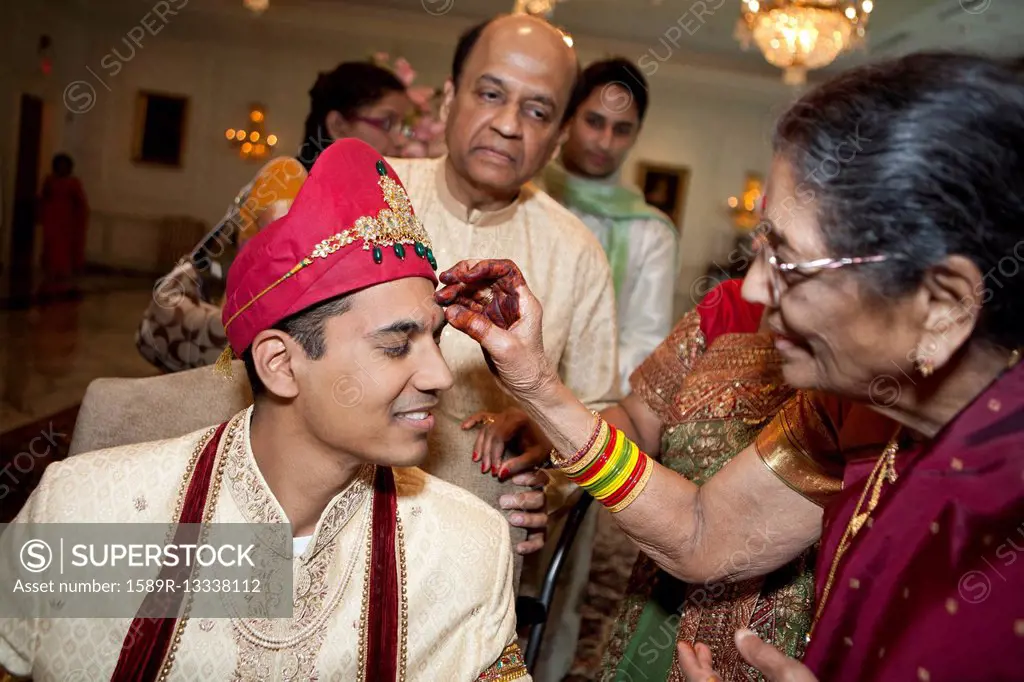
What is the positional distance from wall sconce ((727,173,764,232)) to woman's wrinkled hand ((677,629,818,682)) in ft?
43.2

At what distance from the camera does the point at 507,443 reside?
239 cm

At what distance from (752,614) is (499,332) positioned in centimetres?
99

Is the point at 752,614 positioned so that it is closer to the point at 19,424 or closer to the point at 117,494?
the point at 117,494

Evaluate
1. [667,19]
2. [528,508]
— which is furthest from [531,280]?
[667,19]

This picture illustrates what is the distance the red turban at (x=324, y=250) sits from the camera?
1.63 meters

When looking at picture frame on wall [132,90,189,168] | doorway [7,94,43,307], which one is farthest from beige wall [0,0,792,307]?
doorway [7,94,43,307]

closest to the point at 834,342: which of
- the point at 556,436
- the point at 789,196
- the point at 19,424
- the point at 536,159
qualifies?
the point at 789,196

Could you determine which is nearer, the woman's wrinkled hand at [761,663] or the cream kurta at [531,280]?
the woman's wrinkled hand at [761,663]

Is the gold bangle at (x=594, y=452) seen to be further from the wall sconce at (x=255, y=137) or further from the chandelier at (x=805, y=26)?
the wall sconce at (x=255, y=137)

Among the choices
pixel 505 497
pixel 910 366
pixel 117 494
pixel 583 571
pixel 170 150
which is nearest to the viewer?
pixel 910 366

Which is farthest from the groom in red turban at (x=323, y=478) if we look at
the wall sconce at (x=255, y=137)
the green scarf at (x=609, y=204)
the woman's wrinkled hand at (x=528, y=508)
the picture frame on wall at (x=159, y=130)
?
the picture frame on wall at (x=159, y=130)

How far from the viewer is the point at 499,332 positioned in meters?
1.78

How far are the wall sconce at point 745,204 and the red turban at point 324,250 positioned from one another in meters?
13.1

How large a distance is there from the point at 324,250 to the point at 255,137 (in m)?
13.5
